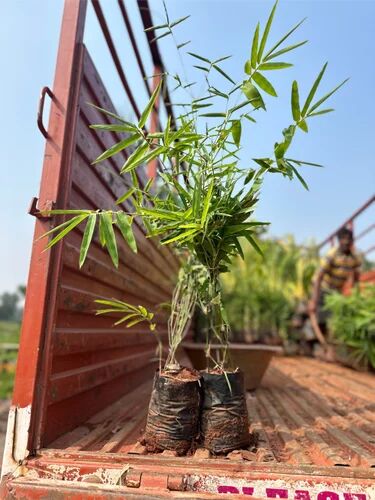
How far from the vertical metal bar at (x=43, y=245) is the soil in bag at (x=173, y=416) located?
1.37 ft

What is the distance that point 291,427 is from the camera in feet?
5.89

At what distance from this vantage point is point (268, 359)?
2.92 meters

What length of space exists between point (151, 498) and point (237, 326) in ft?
21.5

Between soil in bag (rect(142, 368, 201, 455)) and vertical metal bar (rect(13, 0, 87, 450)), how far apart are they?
419 millimetres

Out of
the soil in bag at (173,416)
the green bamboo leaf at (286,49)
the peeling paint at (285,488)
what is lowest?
the peeling paint at (285,488)

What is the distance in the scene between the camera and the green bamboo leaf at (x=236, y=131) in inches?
62.1

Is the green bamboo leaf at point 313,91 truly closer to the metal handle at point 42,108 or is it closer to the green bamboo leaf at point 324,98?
the green bamboo leaf at point 324,98

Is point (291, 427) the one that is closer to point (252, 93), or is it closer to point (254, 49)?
point (252, 93)

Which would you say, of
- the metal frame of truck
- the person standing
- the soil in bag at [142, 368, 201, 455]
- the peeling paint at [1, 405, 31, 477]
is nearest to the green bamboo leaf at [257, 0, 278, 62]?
the metal frame of truck

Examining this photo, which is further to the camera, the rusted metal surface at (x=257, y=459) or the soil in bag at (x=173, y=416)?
the soil in bag at (x=173, y=416)

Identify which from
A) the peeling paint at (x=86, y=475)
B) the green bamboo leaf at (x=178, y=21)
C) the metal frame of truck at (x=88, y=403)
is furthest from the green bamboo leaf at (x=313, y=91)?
the peeling paint at (x=86, y=475)

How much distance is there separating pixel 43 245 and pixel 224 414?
0.97 m

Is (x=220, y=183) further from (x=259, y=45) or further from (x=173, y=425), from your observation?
(x=173, y=425)

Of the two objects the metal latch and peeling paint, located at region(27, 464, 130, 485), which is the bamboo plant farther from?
peeling paint, located at region(27, 464, 130, 485)
